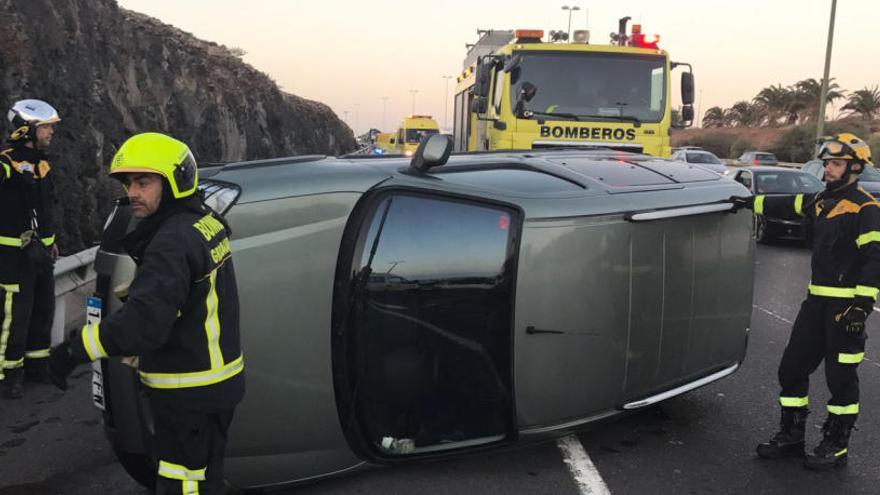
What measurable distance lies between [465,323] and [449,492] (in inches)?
34.0

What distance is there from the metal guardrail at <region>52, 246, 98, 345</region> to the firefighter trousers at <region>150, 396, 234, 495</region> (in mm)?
3398

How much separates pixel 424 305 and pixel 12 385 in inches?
130

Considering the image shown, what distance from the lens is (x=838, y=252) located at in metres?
3.96

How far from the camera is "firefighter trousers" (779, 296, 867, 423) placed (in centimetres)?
389

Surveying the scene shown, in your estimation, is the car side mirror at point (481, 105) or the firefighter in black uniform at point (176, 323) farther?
the car side mirror at point (481, 105)

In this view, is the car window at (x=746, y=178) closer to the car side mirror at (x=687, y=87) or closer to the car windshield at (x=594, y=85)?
the car side mirror at (x=687, y=87)

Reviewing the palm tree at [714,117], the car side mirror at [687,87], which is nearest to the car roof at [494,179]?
the car side mirror at [687,87]

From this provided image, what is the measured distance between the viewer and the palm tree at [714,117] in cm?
6662

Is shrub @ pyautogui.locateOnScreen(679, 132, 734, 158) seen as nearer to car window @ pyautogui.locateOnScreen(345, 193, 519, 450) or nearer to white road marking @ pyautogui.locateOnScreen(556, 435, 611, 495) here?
white road marking @ pyautogui.locateOnScreen(556, 435, 611, 495)

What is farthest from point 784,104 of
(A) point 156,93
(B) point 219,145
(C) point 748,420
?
(C) point 748,420

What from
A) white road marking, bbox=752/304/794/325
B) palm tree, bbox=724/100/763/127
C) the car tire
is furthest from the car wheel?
palm tree, bbox=724/100/763/127

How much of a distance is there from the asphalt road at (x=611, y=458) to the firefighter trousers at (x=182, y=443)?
86 cm

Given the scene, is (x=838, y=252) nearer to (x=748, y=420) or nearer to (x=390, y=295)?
(x=748, y=420)

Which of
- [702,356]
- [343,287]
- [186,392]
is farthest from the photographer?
[702,356]
